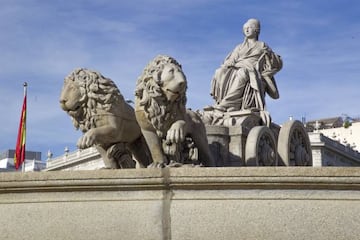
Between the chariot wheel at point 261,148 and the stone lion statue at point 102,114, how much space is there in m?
1.81

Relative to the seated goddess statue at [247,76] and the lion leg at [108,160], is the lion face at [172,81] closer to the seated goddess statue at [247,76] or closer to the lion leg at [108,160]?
the lion leg at [108,160]

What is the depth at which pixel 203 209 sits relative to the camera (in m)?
5.21

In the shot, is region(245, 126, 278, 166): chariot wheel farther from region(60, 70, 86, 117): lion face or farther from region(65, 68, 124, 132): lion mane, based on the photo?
region(60, 70, 86, 117): lion face

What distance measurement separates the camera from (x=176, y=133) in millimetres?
7152

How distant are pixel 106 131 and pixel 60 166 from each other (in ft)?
158

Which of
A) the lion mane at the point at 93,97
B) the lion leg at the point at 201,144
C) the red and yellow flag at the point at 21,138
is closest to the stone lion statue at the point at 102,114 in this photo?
the lion mane at the point at 93,97

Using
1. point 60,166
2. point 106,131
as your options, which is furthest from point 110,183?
point 60,166

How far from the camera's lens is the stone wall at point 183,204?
5.02m

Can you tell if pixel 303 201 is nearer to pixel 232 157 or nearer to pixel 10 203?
pixel 10 203

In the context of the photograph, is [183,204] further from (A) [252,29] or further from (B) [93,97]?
(A) [252,29]

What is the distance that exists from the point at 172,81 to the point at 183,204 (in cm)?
203

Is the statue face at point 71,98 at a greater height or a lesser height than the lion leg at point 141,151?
greater

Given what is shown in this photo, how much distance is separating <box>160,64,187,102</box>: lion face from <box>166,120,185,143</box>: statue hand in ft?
1.08

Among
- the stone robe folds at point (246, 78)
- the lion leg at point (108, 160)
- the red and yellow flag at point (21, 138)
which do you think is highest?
the red and yellow flag at point (21, 138)
